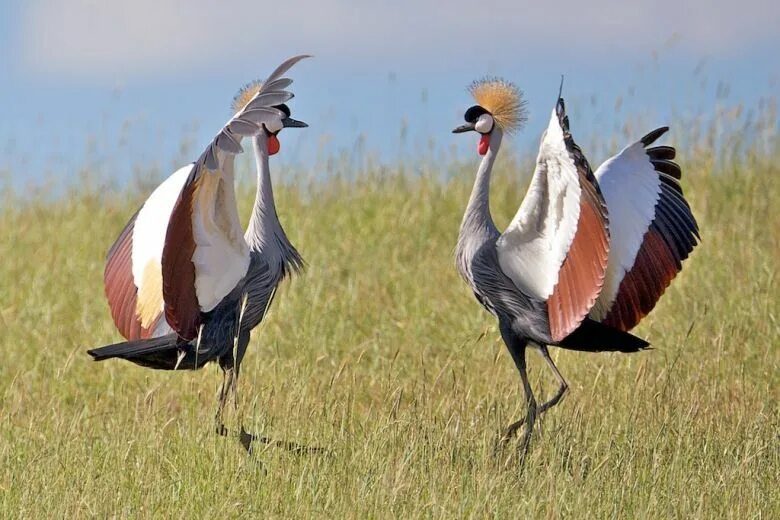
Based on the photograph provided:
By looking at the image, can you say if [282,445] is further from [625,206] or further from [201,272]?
[625,206]

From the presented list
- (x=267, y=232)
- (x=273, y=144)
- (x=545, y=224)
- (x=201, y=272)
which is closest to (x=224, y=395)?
(x=201, y=272)

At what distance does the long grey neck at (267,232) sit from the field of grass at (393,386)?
0.47 metres

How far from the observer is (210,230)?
446cm

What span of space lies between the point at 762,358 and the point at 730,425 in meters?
1.11

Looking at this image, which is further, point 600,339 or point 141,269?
point 141,269

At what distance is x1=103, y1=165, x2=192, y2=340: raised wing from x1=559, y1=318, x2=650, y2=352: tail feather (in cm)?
164

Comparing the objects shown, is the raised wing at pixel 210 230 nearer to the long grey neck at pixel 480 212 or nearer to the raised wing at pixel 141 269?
the raised wing at pixel 141 269

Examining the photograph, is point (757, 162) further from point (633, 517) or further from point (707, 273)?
point (633, 517)

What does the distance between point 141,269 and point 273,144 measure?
0.79 metres

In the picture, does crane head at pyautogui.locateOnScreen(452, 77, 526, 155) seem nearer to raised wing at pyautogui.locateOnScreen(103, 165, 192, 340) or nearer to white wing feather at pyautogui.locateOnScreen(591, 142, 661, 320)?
white wing feather at pyautogui.locateOnScreen(591, 142, 661, 320)

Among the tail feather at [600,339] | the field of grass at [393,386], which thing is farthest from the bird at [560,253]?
the field of grass at [393,386]

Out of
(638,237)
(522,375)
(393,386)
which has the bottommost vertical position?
(393,386)

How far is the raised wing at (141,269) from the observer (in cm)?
486

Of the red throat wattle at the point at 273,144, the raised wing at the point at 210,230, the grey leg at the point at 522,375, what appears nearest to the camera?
the raised wing at the point at 210,230
